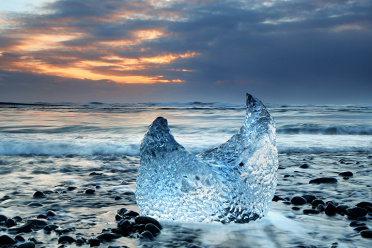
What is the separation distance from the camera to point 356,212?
2.84m

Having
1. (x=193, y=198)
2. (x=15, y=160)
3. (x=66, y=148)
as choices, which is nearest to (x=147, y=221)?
(x=193, y=198)

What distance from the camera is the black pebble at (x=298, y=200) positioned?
10.5 ft

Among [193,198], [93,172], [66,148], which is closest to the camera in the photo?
[193,198]

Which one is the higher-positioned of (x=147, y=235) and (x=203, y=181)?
(x=203, y=181)

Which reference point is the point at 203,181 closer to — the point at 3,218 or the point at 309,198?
the point at 309,198

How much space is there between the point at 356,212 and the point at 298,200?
515 mm

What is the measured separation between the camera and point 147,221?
2.55 metres

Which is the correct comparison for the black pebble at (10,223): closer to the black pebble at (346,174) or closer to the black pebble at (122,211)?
the black pebble at (122,211)

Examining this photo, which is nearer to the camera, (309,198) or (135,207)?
(135,207)

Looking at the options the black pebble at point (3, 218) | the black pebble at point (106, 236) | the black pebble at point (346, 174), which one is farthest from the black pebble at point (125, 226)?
the black pebble at point (346, 174)

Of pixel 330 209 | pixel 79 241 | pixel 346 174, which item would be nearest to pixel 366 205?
pixel 330 209

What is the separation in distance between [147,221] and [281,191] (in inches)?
67.8

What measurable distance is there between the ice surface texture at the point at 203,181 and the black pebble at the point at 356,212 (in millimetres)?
680

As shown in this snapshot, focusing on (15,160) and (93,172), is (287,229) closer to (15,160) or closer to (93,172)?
(93,172)
